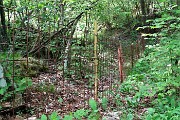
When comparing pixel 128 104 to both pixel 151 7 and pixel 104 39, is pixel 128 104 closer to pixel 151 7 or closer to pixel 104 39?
pixel 104 39

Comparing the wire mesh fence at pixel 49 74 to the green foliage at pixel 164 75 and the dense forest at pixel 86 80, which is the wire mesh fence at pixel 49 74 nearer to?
the dense forest at pixel 86 80

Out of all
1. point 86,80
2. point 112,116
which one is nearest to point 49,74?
point 86,80

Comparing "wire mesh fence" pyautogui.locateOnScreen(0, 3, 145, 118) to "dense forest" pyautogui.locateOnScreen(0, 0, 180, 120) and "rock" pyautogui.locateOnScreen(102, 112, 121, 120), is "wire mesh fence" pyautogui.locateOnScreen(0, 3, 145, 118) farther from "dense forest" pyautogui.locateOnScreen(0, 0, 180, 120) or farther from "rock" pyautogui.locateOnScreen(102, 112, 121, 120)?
"rock" pyautogui.locateOnScreen(102, 112, 121, 120)

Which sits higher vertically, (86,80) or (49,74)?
(49,74)

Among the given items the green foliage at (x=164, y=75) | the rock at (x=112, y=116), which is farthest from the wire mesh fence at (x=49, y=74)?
the green foliage at (x=164, y=75)

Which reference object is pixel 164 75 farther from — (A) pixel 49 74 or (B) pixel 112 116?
(A) pixel 49 74

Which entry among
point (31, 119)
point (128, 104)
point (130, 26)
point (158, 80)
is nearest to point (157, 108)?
point (158, 80)

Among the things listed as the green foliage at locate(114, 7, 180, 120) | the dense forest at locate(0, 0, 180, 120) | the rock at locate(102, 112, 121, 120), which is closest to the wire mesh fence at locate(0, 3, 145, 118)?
the dense forest at locate(0, 0, 180, 120)

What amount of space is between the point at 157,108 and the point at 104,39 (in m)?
2.38

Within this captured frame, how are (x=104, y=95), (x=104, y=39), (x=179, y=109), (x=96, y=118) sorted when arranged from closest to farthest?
(x=179, y=109) → (x=96, y=118) → (x=104, y=95) → (x=104, y=39)

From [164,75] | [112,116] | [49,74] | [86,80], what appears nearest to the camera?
[164,75]

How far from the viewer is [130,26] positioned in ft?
58.5

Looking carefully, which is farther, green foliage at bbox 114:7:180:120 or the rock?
the rock

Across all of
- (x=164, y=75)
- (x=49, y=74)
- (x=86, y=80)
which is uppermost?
(x=164, y=75)
